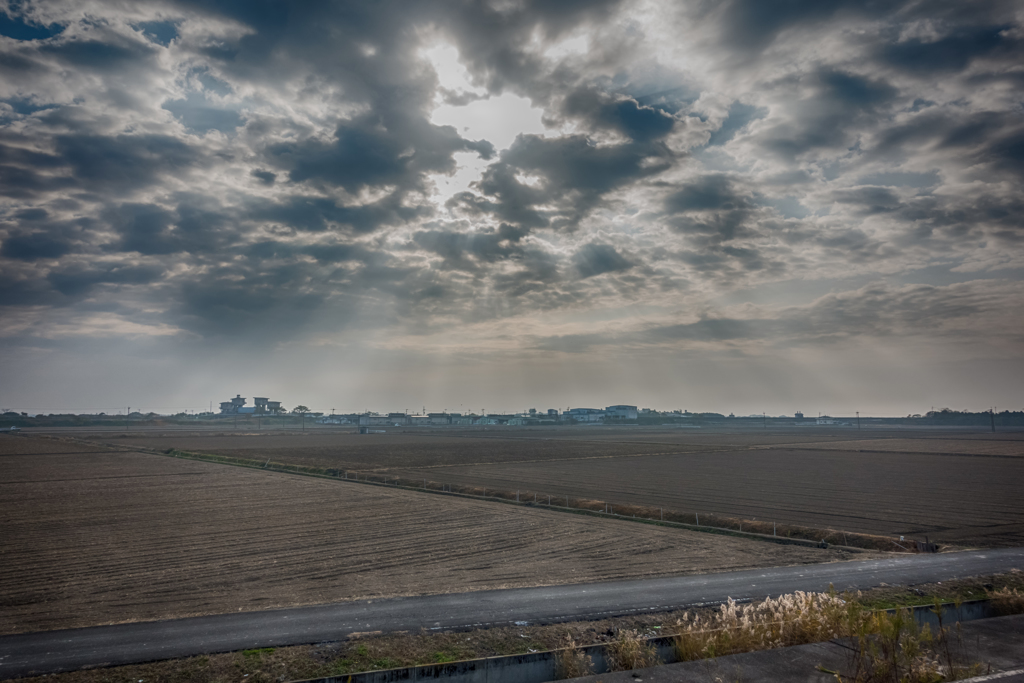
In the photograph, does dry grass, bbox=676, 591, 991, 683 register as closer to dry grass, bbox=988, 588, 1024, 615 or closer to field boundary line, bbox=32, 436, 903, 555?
dry grass, bbox=988, 588, 1024, 615

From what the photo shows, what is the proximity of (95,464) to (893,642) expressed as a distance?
8682 centimetres

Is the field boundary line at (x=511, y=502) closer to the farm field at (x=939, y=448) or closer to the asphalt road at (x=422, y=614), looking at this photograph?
the asphalt road at (x=422, y=614)

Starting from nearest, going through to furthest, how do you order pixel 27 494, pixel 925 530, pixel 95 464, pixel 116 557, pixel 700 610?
pixel 700 610, pixel 116 557, pixel 925 530, pixel 27 494, pixel 95 464

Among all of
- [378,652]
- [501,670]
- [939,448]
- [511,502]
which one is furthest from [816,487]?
[939,448]

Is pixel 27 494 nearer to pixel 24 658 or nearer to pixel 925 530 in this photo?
pixel 24 658

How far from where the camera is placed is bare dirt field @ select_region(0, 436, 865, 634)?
20.0 m

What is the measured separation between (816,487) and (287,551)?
152 feet

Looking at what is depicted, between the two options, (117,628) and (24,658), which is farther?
(117,628)

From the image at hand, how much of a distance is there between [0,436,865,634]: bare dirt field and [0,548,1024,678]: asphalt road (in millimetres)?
1246

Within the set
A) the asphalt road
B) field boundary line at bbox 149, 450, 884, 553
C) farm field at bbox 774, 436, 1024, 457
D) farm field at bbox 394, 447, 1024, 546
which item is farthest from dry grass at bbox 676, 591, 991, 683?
farm field at bbox 774, 436, 1024, 457

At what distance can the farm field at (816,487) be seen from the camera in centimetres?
3462

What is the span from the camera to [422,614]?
17750 mm

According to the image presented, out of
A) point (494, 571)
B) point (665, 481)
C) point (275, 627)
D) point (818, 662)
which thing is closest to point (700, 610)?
point (818, 662)

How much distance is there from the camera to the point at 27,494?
45.0 m
